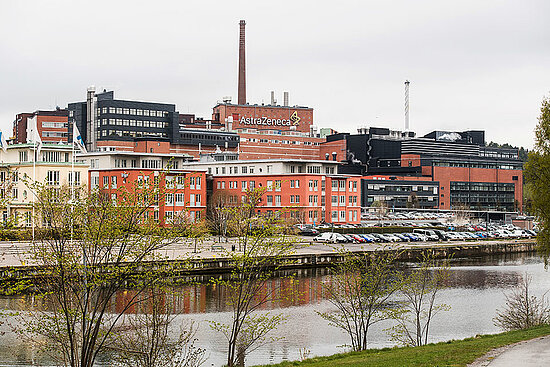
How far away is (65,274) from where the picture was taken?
22703mm

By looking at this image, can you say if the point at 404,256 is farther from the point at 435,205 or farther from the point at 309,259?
the point at 435,205

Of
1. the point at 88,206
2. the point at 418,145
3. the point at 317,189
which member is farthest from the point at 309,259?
the point at 418,145

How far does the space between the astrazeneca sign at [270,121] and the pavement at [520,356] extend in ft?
476

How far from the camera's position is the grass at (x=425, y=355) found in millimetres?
23422

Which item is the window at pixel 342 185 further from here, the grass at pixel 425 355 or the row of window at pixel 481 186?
the grass at pixel 425 355

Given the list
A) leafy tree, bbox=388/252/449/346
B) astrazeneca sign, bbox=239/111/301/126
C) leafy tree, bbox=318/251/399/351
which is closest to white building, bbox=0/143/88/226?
leafy tree, bbox=388/252/449/346

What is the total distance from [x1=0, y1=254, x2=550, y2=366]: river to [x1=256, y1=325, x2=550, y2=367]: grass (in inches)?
207

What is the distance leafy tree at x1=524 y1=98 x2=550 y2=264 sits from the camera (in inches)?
1447

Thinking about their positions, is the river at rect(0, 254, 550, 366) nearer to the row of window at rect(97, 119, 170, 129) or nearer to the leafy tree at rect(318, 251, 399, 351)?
the leafy tree at rect(318, 251, 399, 351)

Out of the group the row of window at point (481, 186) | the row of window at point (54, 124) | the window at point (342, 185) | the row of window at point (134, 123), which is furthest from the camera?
the row of window at point (481, 186)

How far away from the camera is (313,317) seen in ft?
144

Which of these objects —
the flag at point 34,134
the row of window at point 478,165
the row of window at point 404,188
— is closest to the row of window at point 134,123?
the row of window at point 404,188

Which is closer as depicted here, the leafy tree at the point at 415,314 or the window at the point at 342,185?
the leafy tree at the point at 415,314

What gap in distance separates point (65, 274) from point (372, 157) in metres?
154
